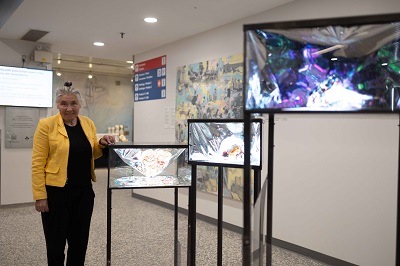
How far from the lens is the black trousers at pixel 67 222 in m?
2.23

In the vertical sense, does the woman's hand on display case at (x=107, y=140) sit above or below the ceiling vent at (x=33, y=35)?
below

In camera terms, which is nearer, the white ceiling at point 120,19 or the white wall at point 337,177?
the white wall at point 337,177

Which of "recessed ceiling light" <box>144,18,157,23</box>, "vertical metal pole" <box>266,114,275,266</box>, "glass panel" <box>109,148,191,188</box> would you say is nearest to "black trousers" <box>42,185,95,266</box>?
"glass panel" <box>109,148,191,188</box>

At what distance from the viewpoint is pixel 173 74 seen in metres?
5.26

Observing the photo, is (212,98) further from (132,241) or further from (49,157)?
(49,157)

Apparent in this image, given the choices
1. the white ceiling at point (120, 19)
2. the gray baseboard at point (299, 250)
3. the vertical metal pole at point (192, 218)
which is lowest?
the gray baseboard at point (299, 250)

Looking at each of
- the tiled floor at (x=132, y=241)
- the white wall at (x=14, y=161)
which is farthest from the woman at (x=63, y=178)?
the white wall at (x=14, y=161)

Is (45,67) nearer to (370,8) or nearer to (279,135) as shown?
(279,135)

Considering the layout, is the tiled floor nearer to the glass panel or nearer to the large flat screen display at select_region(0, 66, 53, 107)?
the glass panel

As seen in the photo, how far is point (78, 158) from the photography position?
2305 millimetres

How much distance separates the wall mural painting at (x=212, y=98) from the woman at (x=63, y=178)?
2.12 metres

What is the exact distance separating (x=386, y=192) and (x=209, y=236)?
A: 77.5 inches

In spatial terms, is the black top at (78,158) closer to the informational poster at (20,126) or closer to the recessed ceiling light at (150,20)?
the recessed ceiling light at (150,20)

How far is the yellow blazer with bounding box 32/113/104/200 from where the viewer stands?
220 cm
